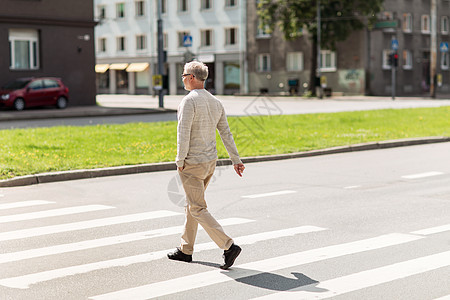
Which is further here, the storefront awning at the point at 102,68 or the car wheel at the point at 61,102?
the storefront awning at the point at 102,68

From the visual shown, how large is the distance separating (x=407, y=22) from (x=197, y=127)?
2161 inches

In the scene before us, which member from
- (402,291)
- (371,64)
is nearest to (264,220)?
(402,291)

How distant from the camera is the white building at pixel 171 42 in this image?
205ft

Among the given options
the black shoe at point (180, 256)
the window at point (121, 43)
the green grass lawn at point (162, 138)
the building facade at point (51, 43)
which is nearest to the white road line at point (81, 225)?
the black shoe at point (180, 256)

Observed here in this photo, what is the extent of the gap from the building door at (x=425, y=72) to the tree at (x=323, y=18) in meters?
9.20

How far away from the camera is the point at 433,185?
Answer: 11.8 metres

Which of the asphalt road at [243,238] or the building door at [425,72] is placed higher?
the building door at [425,72]

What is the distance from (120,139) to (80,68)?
811 inches


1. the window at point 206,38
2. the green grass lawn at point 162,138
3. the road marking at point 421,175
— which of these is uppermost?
the window at point 206,38

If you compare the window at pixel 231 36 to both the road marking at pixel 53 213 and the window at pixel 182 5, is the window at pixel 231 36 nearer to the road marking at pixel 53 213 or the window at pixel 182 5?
the window at pixel 182 5

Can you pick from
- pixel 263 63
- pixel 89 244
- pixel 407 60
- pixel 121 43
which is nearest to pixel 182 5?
pixel 121 43

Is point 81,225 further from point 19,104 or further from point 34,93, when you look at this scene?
point 34,93

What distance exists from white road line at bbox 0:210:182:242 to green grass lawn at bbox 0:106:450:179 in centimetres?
402

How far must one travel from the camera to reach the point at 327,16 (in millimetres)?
52656
